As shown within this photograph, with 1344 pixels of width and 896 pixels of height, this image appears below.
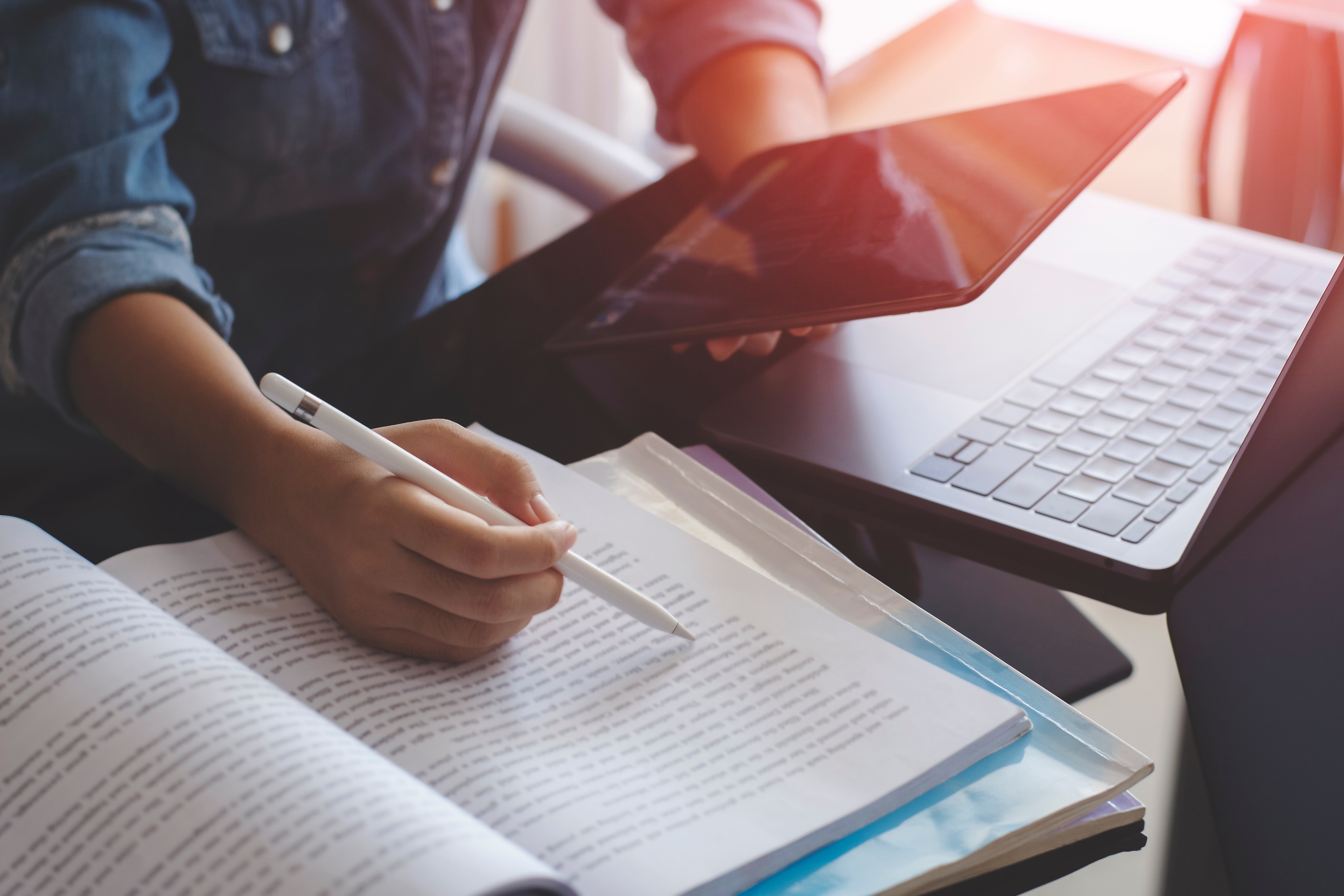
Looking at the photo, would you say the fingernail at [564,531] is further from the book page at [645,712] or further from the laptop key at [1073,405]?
the laptop key at [1073,405]

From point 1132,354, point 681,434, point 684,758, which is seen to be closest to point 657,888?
point 684,758

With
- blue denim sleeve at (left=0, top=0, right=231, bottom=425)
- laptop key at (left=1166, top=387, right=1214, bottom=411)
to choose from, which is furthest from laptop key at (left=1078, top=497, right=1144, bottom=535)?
blue denim sleeve at (left=0, top=0, right=231, bottom=425)

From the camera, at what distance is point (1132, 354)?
0.56 m

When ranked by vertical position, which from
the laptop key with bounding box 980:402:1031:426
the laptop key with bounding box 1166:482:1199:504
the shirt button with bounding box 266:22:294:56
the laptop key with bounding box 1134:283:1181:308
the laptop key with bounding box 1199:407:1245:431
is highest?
the shirt button with bounding box 266:22:294:56

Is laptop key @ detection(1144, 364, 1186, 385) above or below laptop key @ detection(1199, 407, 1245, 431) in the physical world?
above

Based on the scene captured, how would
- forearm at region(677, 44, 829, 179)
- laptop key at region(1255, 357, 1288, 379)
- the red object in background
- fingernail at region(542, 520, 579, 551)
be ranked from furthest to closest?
the red object in background < forearm at region(677, 44, 829, 179) < laptop key at region(1255, 357, 1288, 379) < fingernail at region(542, 520, 579, 551)

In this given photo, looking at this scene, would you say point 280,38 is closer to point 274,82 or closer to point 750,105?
point 274,82

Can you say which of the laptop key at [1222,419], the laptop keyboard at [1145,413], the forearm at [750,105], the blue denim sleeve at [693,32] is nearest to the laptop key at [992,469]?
the laptop keyboard at [1145,413]

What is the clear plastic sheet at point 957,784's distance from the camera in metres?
0.29

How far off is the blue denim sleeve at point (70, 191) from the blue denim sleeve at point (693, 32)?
1.43 feet

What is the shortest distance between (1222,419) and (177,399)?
0.50 metres

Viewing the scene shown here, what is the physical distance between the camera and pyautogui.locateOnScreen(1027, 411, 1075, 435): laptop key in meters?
0.50

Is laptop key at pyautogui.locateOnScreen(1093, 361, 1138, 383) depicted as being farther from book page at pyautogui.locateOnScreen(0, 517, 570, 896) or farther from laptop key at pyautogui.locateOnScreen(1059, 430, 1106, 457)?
book page at pyautogui.locateOnScreen(0, 517, 570, 896)

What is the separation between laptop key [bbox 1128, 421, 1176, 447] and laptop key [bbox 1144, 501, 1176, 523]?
0.05 m
